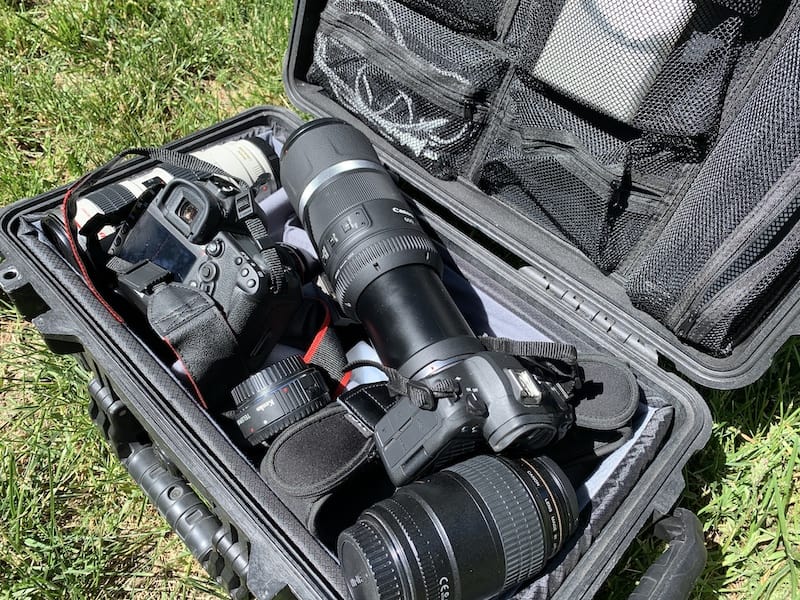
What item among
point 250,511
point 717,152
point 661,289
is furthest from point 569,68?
point 250,511

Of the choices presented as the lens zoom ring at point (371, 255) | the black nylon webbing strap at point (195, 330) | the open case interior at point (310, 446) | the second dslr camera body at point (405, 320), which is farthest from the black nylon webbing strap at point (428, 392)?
the black nylon webbing strap at point (195, 330)

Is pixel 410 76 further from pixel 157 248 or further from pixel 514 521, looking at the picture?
pixel 514 521

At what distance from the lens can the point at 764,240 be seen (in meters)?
1.64

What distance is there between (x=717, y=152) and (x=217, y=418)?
56.0 inches

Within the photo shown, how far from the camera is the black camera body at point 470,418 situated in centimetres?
151

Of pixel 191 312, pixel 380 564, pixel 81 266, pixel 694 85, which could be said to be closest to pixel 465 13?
pixel 694 85

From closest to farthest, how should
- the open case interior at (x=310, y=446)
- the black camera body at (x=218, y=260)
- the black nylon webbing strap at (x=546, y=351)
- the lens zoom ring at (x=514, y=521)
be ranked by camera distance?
1. the lens zoom ring at (x=514, y=521)
2. the open case interior at (x=310, y=446)
3. the black nylon webbing strap at (x=546, y=351)
4. the black camera body at (x=218, y=260)

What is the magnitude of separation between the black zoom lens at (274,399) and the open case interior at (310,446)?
72 millimetres

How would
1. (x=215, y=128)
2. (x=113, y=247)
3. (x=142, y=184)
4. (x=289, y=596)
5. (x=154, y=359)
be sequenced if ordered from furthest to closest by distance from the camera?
(x=215, y=128) → (x=142, y=184) → (x=113, y=247) → (x=154, y=359) → (x=289, y=596)

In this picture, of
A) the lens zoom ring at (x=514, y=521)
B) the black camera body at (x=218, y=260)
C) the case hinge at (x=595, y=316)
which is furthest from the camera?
the case hinge at (x=595, y=316)

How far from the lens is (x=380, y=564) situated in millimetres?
1352

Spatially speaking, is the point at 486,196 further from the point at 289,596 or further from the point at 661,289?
the point at 289,596

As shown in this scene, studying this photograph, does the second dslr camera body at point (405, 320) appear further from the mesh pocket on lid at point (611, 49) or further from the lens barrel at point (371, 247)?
the mesh pocket on lid at point (611, 49)

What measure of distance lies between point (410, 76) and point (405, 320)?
0.83 m
